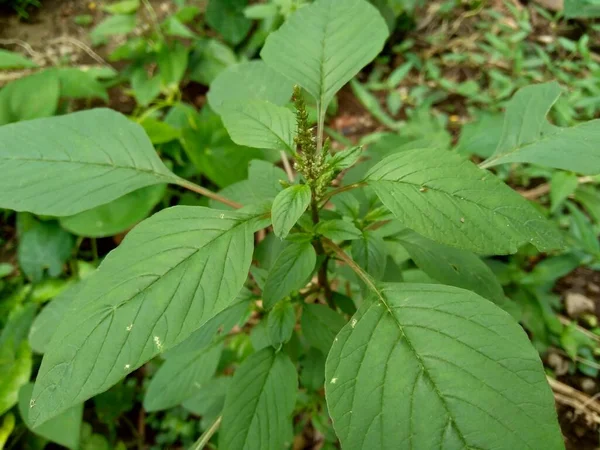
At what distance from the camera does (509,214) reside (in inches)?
30.3

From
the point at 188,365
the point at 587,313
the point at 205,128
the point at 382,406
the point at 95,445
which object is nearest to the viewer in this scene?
the point at 382,406

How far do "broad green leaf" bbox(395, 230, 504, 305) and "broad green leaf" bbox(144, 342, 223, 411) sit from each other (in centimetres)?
70

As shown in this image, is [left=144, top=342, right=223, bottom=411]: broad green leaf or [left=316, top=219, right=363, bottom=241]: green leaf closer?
[left=316, top=219, right=363, bottom=241]: green leaf

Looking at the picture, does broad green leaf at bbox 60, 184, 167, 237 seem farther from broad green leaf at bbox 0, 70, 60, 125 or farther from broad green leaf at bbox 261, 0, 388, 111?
broad green leaf at bbox 261, 0, 388, 111

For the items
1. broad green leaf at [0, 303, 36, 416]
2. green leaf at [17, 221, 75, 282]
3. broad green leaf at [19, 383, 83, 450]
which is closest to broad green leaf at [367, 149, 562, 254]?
broad green leaf at [19, 383, 83, 450]

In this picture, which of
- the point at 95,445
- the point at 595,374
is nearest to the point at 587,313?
the point at 595,374

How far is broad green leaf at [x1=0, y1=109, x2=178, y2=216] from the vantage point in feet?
3.16

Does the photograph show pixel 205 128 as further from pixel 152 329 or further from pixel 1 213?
pixel 152 329

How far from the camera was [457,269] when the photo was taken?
1.13 meters

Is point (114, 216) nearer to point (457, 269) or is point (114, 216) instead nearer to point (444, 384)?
point (457, 269)

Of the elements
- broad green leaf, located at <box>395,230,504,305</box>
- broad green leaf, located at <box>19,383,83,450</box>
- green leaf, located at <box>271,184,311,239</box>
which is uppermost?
green leaf, located at <box>271,184,311,239</box>

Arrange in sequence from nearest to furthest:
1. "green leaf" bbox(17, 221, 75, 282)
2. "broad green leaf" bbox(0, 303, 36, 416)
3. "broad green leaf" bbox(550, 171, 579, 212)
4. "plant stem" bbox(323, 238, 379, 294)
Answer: "plant stem" bbox(323, 238, 379, 294)
"broad green leaf" bbox(0, 303, 36, 416)
"broad green leaf" bbox(550, 171, 579, 212)
"green leaf" bbox(17, 221, 75, 282)

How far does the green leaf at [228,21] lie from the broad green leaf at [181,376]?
214 cm

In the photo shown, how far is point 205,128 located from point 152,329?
1637mm
